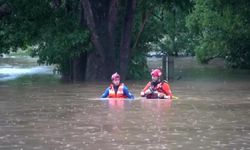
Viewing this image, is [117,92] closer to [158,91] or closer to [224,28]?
[158,91]

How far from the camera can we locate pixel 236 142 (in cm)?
1316

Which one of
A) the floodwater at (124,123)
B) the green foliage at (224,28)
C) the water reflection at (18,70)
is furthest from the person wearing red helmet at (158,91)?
the water reflection at (18,70)

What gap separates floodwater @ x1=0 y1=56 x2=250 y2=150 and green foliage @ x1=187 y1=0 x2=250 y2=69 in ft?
47.8

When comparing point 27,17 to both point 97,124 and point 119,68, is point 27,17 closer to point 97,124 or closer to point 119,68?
point 119,68

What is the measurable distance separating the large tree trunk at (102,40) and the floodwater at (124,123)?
9.68 m

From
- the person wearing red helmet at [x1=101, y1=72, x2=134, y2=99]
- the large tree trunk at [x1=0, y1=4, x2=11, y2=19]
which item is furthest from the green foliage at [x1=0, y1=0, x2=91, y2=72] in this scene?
the person wearing red helmet at [x1=101, y1=72, x2=134, y2=99]

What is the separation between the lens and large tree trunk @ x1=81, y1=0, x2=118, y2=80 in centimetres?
3506

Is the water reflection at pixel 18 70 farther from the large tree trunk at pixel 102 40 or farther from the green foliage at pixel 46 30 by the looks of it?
the large tree trunk at pixel 102 40

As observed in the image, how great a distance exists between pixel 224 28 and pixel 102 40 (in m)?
11.6

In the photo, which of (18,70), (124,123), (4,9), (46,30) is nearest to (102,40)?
(46,30)

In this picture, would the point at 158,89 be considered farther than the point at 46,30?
No

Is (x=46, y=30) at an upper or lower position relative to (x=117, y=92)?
upper

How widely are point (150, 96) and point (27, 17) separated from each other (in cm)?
1308

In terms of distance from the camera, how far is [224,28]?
4425cm
